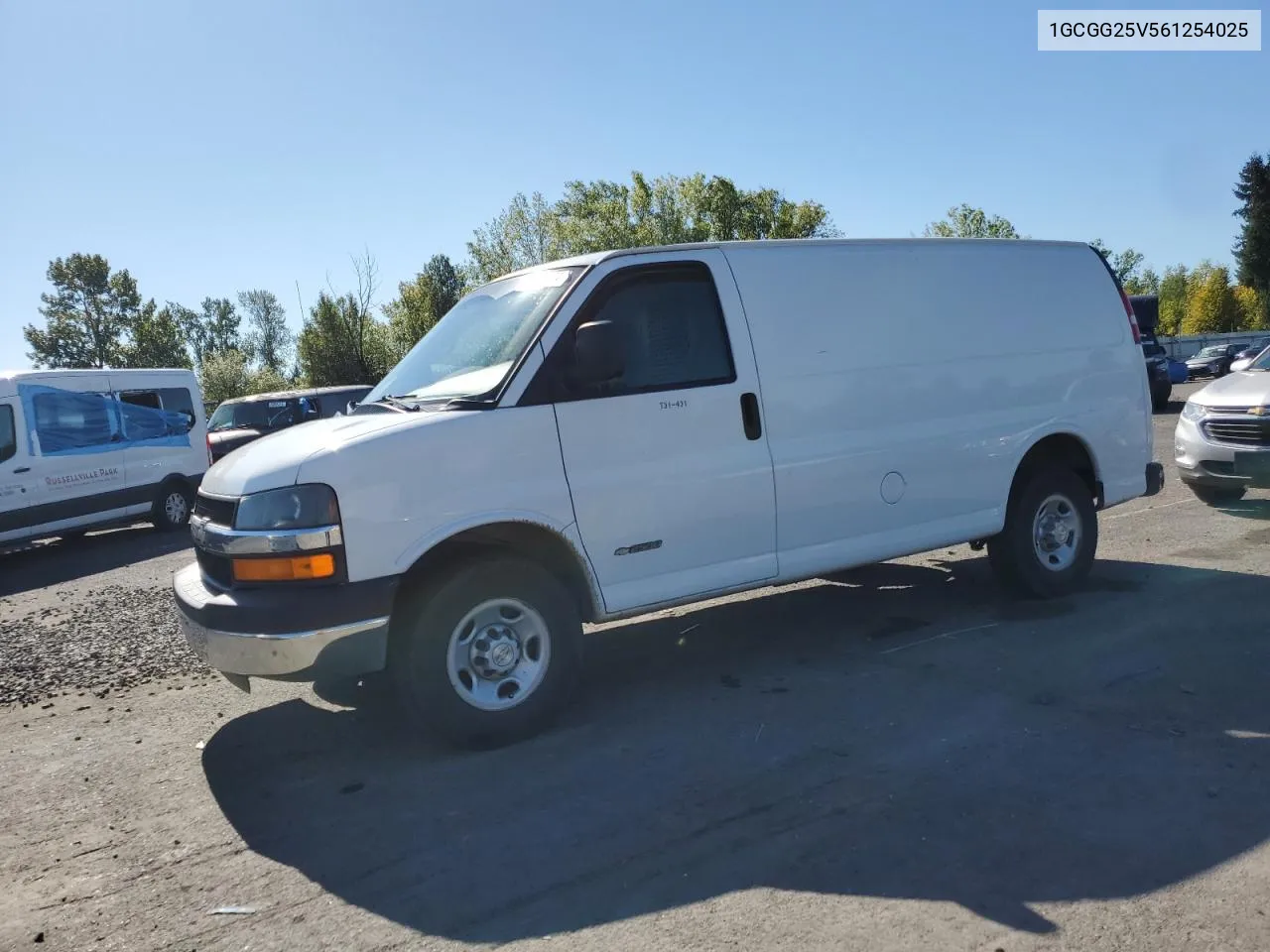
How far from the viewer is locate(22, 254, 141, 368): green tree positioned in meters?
80.4

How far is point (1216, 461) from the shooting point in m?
9.35

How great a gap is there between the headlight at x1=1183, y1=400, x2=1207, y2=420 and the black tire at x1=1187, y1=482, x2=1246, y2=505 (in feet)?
2.15

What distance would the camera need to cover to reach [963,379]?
6129mm

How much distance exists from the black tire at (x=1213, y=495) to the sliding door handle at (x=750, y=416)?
6644 millimetres

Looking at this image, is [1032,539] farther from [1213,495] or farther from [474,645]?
[1213,495]

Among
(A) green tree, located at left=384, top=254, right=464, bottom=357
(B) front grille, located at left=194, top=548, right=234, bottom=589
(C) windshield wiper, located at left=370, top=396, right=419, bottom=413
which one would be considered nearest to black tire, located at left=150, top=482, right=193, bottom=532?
(C) windshield wiper, located at left=370, top=396, right=419, bottom=413

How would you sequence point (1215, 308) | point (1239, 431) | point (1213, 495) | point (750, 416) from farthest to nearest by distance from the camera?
point (1215, 308)
point (1213, 495)
point (1239, 431)
point (750, 416)

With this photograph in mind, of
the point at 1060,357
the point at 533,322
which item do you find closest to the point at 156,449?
the point at 533,322

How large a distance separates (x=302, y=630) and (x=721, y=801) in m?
1.86

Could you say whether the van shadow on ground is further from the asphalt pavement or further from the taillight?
the taillight

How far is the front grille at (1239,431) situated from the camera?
352 inches

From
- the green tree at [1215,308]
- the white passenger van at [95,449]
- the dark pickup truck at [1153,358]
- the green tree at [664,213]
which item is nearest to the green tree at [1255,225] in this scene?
the green tree at [1215,308]

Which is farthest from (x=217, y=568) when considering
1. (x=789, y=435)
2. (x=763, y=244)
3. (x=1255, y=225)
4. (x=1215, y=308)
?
(x=1215, y=308)

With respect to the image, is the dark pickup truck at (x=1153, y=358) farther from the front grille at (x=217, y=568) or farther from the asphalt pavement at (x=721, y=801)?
the front grille at (x=217, y=568)
